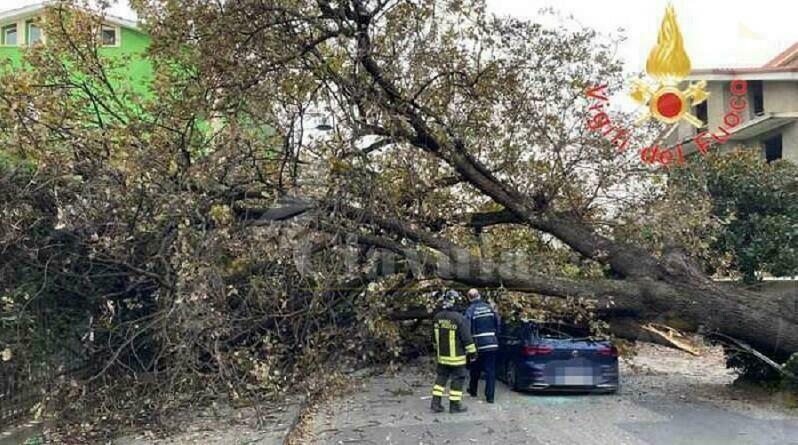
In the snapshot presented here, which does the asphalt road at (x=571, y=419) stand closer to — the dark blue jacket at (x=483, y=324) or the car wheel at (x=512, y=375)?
the car wheel at (x=512, y=375)

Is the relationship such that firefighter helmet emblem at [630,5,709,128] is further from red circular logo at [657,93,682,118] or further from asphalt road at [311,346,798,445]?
asphalt road at [311,346,798,445]

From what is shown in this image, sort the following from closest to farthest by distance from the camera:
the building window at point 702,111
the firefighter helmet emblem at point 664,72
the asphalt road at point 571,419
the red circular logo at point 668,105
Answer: the asphalt road at point 571,419 < the firefighter helmet emblem at point 664,72 < the red circular logo at point 668,105 < the building window at point 702,111

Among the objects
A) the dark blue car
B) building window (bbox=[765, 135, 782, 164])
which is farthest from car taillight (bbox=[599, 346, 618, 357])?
building window (bbox=[765, 135, 782, 164])

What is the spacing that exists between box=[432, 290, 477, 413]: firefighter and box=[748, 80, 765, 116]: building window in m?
19.9

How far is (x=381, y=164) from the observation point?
957 centimetres

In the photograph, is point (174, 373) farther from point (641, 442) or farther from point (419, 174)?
point (641, 442)

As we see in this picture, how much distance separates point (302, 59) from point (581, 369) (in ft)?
20.0

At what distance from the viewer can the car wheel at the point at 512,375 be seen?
10.8 m

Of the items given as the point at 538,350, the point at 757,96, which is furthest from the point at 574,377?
the point at 757,96

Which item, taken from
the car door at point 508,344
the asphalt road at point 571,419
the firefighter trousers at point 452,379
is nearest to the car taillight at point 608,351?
the asphalt road at point 571,419

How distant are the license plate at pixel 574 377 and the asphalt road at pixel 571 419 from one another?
249mm

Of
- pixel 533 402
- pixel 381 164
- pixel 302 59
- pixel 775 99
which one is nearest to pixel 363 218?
pixel 381 164

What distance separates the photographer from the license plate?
402 inches

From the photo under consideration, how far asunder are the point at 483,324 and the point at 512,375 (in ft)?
5.22
